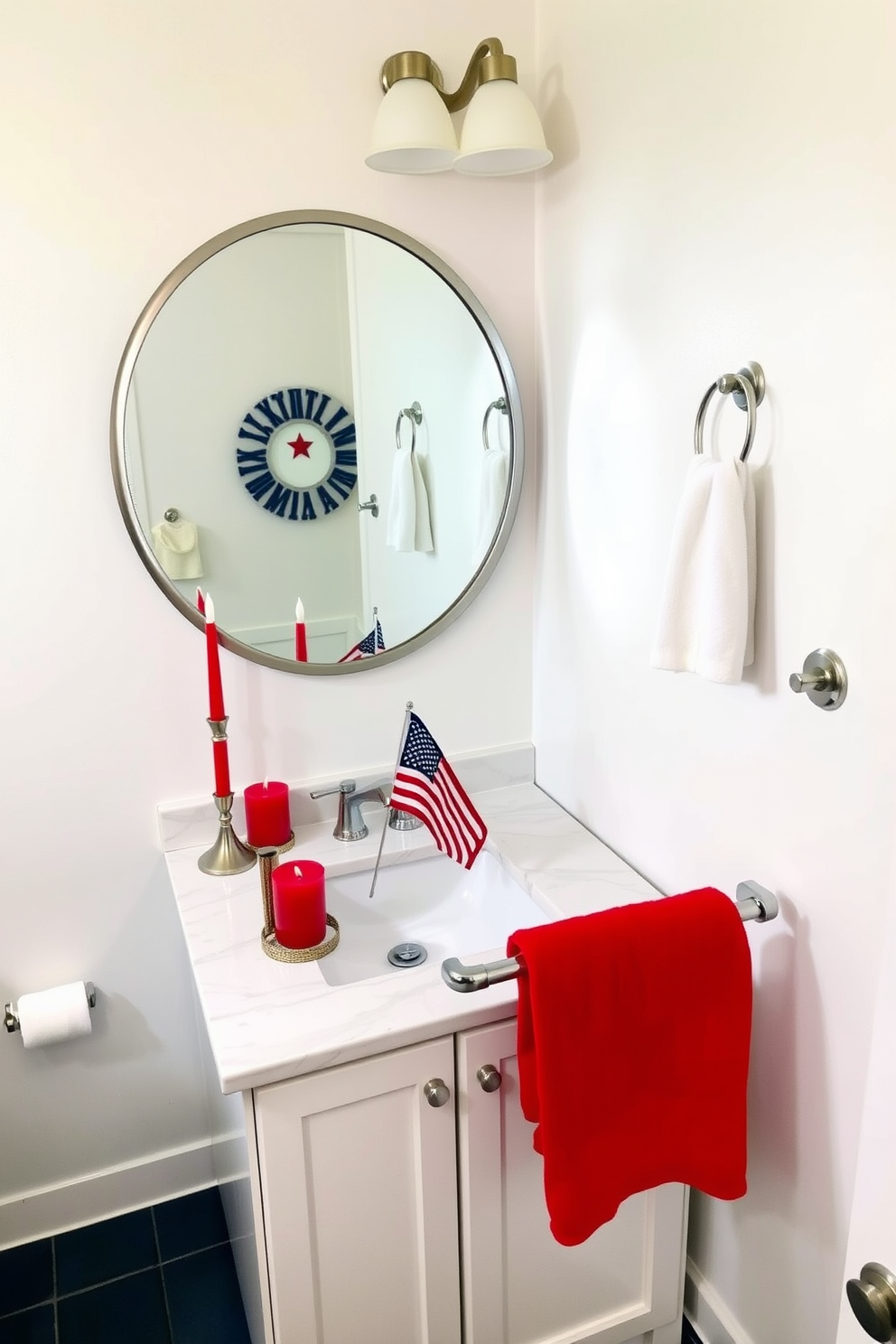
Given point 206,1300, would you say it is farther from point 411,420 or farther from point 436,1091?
point 411,420

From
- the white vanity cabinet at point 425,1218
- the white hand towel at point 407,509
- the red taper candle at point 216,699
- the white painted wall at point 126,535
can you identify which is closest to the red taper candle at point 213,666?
the red taper candle at point 216,699

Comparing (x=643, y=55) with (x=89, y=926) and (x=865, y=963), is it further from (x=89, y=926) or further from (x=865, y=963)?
(x=89, y=926)

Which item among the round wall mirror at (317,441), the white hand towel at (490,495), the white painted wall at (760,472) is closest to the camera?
the white painted wall at (760,472)

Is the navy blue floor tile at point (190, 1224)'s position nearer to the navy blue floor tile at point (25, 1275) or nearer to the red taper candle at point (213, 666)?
the navy blue floor tile at point (25, 1275)

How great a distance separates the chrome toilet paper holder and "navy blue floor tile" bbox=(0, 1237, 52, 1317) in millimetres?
472

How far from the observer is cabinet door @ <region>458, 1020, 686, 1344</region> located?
1.31 metres

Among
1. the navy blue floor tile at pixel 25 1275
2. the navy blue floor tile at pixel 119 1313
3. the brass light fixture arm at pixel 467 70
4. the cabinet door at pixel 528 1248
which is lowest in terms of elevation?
the navy blue floor tile at pixel 119 1313

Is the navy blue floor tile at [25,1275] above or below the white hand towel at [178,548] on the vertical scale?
below

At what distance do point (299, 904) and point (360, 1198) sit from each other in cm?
40

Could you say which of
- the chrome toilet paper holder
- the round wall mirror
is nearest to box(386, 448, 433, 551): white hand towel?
the round wall mirror

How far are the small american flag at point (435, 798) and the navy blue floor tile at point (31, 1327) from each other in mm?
1083

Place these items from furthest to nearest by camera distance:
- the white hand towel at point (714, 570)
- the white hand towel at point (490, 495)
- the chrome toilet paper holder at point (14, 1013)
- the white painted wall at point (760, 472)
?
the white hand towel at point (490, 495), the chrome toilet paper holder at point (14, 1013), the white hand towel at point (714, 570), the white painted wall at point (760, 472)

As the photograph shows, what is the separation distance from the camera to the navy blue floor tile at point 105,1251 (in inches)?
67.7

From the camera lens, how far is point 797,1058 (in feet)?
4.09
